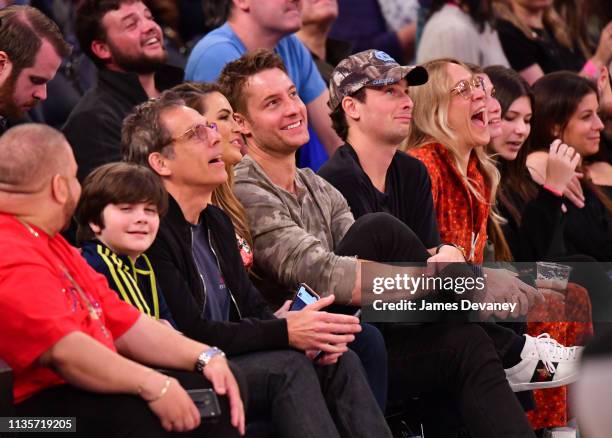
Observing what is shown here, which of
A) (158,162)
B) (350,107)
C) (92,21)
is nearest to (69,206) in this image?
(158,162)

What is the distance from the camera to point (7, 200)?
3.07m

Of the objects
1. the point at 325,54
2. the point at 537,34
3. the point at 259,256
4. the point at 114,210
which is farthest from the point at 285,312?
the point at 537,34

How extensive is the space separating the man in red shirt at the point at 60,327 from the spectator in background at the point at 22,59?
1.11 metres

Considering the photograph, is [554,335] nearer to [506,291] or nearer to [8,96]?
[506,291]

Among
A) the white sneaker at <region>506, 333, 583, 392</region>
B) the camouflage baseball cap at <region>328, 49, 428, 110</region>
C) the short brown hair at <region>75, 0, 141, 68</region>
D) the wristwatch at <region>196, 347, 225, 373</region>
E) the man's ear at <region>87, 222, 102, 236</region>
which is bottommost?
the white sneaker at <region>506, 333, 583, 392</region>

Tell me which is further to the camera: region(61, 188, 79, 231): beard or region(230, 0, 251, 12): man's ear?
region(230, 0, 251, 12): man's ear

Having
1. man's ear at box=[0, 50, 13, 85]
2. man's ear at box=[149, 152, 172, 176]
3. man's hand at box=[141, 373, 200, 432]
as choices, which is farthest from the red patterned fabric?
man's ear at box=[0, 50, 13, 85]

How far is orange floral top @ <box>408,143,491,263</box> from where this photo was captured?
5.06m

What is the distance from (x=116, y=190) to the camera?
3414 millimetres

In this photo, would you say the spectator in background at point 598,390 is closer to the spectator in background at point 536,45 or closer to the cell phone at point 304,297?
the cell phone at point 304,297

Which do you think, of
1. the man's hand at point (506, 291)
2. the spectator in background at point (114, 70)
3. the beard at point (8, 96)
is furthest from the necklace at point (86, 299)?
the spectator in background at point (114, 70)

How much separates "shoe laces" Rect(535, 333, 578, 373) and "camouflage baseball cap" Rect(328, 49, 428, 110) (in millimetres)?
1133

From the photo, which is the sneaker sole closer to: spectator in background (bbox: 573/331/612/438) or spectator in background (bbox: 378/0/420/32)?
spectator in background (bbox: 573/331/612/438)

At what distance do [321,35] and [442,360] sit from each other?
2642mm
